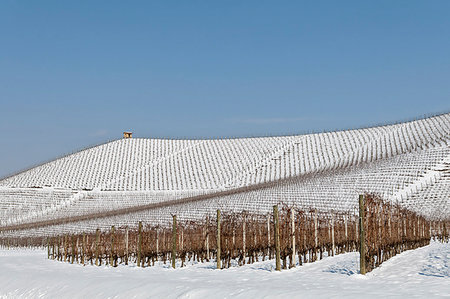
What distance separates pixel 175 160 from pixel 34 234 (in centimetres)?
4201

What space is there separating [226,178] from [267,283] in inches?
2690

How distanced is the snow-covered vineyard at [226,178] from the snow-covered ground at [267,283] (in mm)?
23503

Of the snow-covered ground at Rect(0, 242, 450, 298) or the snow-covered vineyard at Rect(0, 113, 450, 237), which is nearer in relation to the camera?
the snow-covered ground at Rect(0, 242, 450, 298)

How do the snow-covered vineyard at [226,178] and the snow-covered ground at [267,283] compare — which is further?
the snow-covered vineyard at [226,178]

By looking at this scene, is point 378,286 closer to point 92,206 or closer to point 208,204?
point 208,204

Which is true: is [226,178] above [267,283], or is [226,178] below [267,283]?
above

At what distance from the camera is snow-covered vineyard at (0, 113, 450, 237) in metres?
52.6

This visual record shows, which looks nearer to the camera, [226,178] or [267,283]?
[267,283]

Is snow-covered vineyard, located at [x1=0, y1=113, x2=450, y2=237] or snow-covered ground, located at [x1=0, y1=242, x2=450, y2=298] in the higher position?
snow-covered vineyard, located at [x1=0, y1=113, x2=450, y2=237]

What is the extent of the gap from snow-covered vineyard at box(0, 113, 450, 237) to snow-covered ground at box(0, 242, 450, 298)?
77.1ft

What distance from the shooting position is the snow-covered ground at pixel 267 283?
11.7 m

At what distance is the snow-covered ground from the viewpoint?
11664 mm

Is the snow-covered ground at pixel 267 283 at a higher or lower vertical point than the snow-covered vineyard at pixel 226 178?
lower

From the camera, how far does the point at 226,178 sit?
82000 mm
